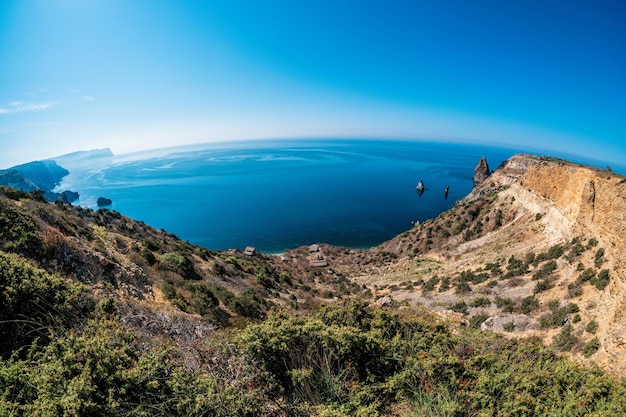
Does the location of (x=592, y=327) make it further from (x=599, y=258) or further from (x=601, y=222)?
(x=601, y=222)

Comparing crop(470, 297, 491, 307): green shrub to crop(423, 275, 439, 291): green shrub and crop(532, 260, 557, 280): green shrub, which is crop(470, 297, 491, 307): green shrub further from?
crop(423, 275, 439, 291): green shrub

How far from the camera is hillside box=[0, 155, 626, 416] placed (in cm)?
582

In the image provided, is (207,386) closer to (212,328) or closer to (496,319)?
(212,328)

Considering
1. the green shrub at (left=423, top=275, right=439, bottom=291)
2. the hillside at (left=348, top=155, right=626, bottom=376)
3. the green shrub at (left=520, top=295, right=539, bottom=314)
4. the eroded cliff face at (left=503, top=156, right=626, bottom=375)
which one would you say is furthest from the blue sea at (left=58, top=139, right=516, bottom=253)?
the green shrub at (left=520, top=295, right=539, bottom=314)

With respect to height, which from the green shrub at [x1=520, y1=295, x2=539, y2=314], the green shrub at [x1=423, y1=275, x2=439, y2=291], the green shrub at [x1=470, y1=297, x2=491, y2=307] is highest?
the green shrub at [x1=520, y1=295, x2=539, y2=314]

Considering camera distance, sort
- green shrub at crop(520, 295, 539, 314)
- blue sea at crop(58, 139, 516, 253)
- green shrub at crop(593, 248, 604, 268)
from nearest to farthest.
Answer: green shrub at crop(593, 248, 604, 268) < green shrub at crop(520, 295, 539, 314) < blue sea at crop(58, 139, 516, 253)

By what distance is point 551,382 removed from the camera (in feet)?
23.5

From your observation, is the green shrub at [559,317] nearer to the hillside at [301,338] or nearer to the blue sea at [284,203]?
the hillside at [301,338]

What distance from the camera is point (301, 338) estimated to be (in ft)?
26.5

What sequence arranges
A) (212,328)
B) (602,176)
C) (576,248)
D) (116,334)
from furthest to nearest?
(602,176) < (576,248) < (212,328) < (116,334)

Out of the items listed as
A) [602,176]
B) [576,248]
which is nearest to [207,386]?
[576,248]

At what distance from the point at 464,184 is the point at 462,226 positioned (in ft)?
383

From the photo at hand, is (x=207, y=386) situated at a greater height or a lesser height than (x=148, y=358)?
lesser

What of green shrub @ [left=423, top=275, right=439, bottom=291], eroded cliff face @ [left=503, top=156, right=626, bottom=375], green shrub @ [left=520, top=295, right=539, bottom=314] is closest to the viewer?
eroded cliff face @ [left=503, top=156, right=626, bottom=375]
